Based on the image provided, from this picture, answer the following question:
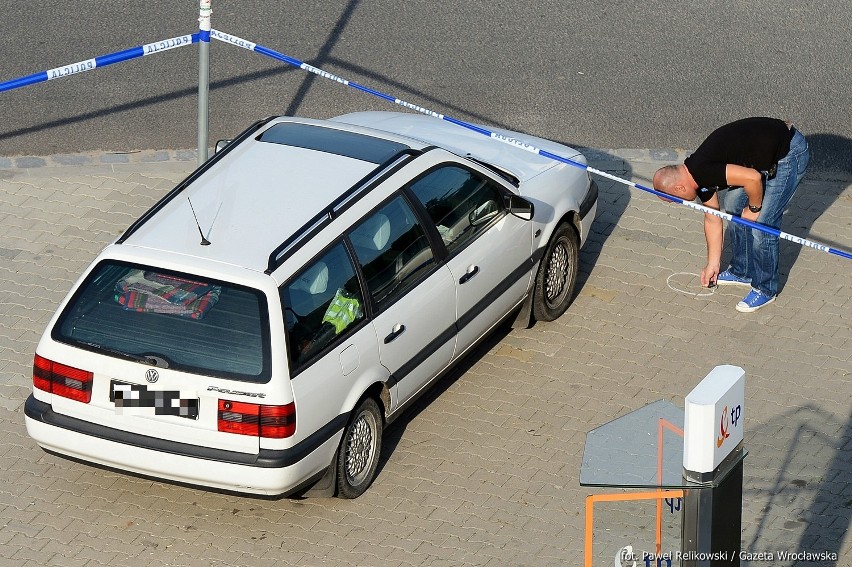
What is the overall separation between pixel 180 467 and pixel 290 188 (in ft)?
5.83

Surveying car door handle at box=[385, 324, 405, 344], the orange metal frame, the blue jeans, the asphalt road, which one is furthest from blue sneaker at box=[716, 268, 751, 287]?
the orange metal frame

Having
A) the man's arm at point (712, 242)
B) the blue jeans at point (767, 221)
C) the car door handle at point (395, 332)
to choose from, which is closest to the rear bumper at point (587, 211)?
the man's arm at point (712, 242)

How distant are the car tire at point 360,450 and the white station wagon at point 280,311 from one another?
1cm

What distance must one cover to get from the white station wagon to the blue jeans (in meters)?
1.85

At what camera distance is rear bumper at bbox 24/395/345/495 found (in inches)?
289

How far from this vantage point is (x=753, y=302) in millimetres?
10031

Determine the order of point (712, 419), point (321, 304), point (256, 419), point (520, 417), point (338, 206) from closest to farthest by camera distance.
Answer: point (712, 419) → point (256, 419) → point (321, 304) → point (338, 206) → point (520, 417)

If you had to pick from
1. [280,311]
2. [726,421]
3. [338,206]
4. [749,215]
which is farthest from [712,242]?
[726,421]

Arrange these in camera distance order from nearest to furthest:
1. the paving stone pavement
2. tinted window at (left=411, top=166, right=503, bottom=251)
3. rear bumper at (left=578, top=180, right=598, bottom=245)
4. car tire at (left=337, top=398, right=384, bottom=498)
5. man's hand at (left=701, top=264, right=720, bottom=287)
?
the paving stone pavement < car tire at (left=337, top=398, right=384, bottom=498) < tinted window at (left=411, top=166, right=503, bottom=251) < rear bumper at (left=578, top=180, right=598, bottom=245) < man's hand at (left=701, top=264, right=720, bottom=287)

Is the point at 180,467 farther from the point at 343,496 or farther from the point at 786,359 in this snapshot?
the point at 786,359

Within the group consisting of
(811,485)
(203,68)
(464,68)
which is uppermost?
(203,68)

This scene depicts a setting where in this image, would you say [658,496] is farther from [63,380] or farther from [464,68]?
[464,68]

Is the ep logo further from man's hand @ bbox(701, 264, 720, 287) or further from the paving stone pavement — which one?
man's hand @ bbox(701, 264, 720, 287)

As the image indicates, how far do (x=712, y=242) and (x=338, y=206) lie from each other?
3274mm
